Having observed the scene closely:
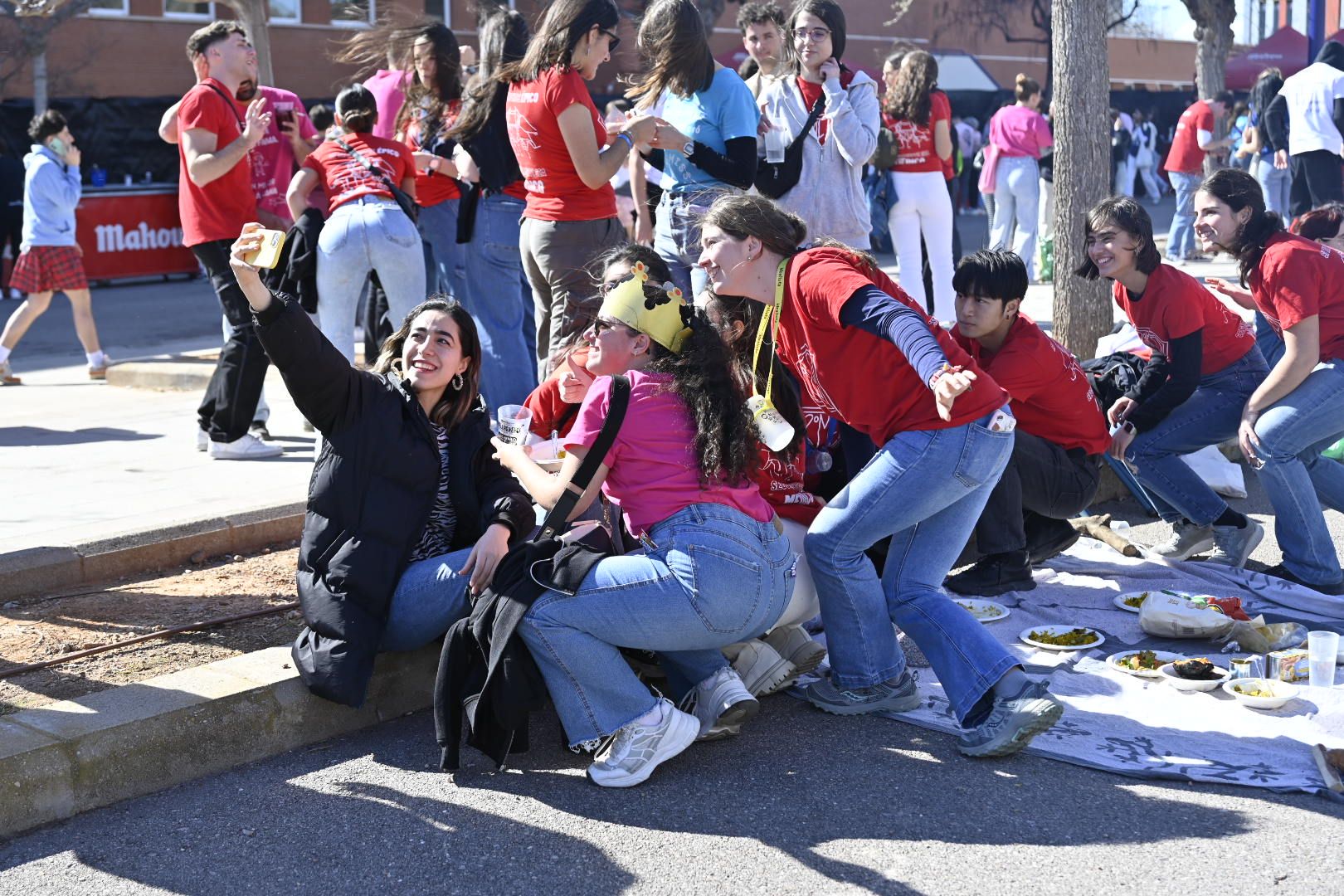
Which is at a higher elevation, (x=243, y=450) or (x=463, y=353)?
(x=463, y=353)

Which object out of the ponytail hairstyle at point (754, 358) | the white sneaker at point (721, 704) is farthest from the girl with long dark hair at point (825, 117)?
the white sneaker at point (721, 704)

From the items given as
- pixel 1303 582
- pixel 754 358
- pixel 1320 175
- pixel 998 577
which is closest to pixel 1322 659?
pixel 1303 582

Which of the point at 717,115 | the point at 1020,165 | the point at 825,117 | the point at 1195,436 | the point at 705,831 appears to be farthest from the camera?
the point at 1020,165

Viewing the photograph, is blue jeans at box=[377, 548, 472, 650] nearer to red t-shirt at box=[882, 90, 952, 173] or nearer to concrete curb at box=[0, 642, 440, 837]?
concrete curb at box=[0, 642, 440, 837]

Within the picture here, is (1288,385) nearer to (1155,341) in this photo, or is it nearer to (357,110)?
(1155,341)

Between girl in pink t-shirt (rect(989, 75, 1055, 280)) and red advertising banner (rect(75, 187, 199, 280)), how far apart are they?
343 inches

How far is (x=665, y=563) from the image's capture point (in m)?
3.84

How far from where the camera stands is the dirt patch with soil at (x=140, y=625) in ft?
13.9

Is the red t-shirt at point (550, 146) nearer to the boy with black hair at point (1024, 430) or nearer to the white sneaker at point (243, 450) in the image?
the boy with black hair at point (1024, 430)

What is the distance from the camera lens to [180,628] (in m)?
4.64

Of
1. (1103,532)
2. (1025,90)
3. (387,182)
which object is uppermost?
(1025,90)

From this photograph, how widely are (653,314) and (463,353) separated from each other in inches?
24.8

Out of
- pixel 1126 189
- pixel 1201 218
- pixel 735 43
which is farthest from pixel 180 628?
pixel 735 43

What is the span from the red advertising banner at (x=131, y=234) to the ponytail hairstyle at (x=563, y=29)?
11205 mm
